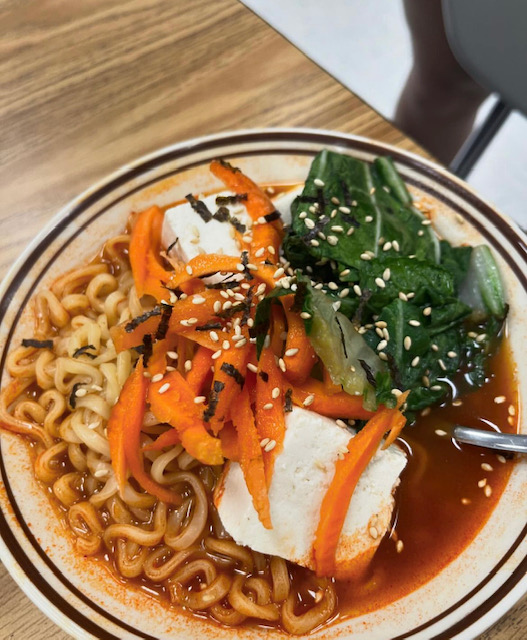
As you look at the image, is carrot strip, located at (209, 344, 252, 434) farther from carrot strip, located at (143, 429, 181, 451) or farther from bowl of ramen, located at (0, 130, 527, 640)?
carrot strip, located at (143, 429, 181, 451)

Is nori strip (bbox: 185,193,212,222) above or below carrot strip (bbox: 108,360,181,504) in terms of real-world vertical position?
above

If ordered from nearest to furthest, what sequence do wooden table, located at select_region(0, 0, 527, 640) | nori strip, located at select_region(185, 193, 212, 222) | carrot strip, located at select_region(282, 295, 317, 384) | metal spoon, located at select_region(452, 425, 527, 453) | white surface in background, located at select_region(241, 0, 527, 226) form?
carrot strip, located at select_region(282, 295, 317, 384)
metal spoon, located at select_region(452, 425, 527, 453)
nori strip, located at select_region(185, 193, 212, 222)
wooden table, located at select_region(0, 0, 527, 640)
white surface in background, located at select_region(241, 0, 527, 226)

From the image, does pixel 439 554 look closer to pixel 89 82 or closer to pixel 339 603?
pixel 339 603

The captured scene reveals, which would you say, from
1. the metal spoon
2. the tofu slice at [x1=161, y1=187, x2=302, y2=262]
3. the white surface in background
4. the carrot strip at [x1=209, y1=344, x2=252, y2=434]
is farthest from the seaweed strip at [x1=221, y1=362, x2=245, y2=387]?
the white surface in background

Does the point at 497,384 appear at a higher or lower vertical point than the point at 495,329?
lower

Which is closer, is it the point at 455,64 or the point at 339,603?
the point at 339,603

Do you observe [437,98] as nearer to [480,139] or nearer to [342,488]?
[480,139]

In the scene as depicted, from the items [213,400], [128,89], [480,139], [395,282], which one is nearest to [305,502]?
[213,400]

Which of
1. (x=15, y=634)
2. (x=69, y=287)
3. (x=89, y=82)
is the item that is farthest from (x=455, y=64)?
(x=15, y=634)
